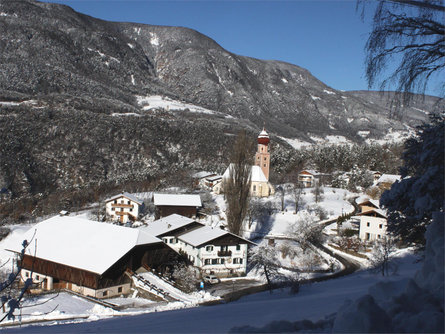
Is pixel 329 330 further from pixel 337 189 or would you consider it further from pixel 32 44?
pixel 32 44

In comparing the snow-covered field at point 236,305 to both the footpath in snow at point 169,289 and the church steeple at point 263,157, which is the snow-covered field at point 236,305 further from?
the church steeple at point 263,157

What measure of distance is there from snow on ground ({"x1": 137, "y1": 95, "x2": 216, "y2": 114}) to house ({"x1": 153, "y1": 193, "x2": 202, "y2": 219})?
108178 mm

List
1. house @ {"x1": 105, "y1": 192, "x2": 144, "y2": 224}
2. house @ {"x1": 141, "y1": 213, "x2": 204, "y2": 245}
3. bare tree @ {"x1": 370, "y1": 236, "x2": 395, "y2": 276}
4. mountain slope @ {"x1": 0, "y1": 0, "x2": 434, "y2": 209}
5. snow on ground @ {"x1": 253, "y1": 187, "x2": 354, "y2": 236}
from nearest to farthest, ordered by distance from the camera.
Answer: bare tree @ {"x1": 370, "y1": 236, "x2": 395, "y2": 276} → house @ {"x1": 141, "y1": 213, "x2": 204, "y2": 245} → snow on ground @ {"x1": 253, "y1": 187, "x2": 354, "y2": 236} → house @ {"x1": 105, "y1": 192, "x2": 144, "y2": 224} → mountain slope @ {"x1": 0, "y1": 0, "x2": 434, "y2": 209}

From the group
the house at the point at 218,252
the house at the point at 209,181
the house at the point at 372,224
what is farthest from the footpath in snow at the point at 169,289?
the house at the point at 209,181

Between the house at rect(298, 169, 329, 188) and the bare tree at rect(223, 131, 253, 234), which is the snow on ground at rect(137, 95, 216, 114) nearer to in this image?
the house at rect(298, 169, 329, 188)

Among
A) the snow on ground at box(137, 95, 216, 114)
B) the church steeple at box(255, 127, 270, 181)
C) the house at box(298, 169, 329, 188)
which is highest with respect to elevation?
the snow on ground at box(137, 95, 216, 114)

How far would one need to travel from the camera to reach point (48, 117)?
3573 inches

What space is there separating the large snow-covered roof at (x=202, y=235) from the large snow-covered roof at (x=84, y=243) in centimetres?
370

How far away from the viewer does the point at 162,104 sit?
15888cm

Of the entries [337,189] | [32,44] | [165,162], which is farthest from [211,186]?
[32,44]

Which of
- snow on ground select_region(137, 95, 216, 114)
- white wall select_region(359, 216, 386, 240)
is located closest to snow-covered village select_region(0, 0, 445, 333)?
white wall select_region(359, 216, 386, 240)

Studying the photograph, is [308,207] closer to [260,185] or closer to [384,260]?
[260,185]

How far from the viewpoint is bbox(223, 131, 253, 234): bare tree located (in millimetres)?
30656

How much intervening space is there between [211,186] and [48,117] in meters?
52.9
